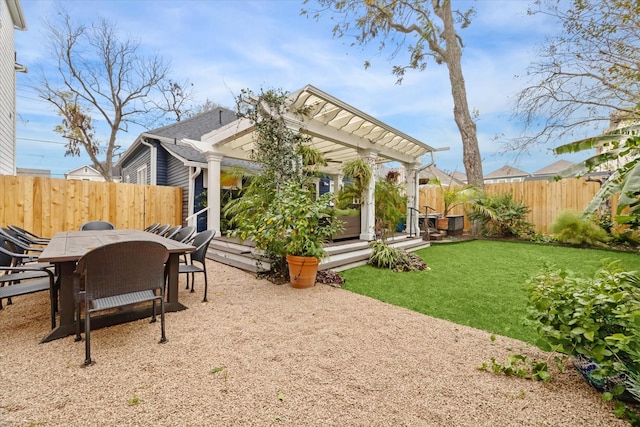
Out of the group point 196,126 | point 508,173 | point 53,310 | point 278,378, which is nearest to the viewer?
point 278,378

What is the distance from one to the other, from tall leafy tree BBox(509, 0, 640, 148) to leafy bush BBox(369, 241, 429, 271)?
8.41m

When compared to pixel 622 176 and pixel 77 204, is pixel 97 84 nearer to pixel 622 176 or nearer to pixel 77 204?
pixel 77 204

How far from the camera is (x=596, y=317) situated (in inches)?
73.7

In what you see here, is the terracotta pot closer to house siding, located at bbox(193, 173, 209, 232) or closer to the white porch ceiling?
the white porch ceiling

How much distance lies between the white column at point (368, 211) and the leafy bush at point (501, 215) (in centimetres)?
548

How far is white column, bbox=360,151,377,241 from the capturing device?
6.87 m

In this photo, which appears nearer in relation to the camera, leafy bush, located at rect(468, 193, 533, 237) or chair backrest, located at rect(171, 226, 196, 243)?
chair backrest, located at rect(171, 226, 196, 243)

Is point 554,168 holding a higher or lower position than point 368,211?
higher

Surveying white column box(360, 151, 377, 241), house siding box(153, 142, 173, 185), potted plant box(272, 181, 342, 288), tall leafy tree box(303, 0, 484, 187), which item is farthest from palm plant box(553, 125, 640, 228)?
house siding box(153, 142, 173, 185)

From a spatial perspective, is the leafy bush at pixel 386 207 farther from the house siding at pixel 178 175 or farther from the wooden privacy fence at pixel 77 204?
the wooden privacy fence at pixel 77 204

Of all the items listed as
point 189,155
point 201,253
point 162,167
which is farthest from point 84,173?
point 201,253

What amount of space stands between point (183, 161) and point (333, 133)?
5.18 m

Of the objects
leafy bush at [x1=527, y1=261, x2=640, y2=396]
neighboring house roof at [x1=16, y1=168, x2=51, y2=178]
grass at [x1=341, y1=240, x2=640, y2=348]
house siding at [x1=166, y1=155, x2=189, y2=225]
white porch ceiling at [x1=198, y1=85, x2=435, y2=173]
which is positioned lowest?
grass at [x1=341, y1=240, x2=640, y2=348]

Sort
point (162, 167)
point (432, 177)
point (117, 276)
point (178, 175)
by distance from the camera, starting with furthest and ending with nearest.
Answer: point (432, 177)
point (162, 167)
point (178, 175)
point (117, 276)
